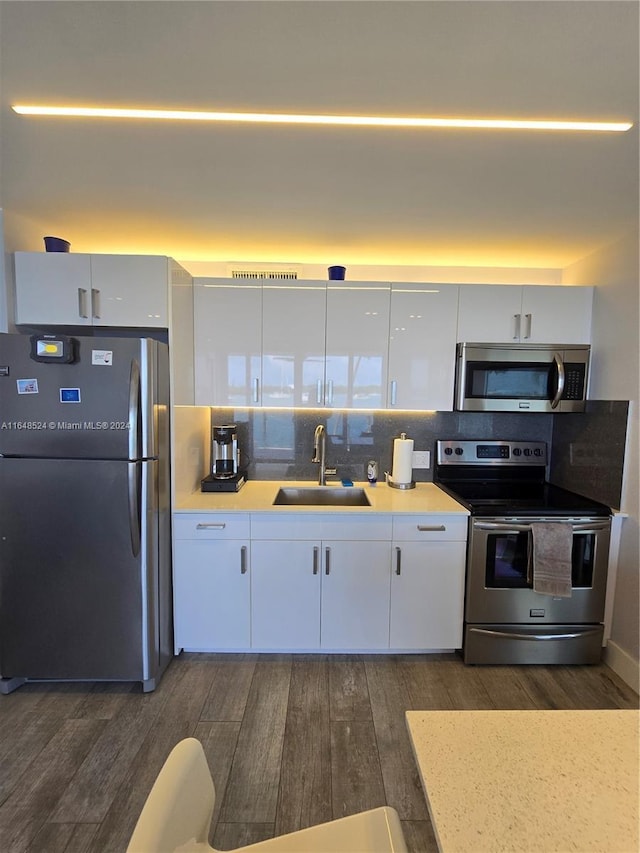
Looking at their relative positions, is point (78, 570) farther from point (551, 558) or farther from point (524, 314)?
point (524, 314)

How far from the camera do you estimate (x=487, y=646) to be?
2.15 m

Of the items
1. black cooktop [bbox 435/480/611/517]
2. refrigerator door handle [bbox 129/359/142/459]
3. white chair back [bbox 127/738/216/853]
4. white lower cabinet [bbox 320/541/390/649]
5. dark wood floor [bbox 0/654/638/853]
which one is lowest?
dark wood floor [bbox 0/654/638/853]

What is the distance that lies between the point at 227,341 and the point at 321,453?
97 centimetres

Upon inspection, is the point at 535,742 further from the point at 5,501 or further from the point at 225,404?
the point at 5,501

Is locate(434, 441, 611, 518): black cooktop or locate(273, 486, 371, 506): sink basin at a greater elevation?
locate(434, 441, 611, 518): black cooktop

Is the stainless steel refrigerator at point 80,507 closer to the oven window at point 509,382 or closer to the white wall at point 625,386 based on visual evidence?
the oven window at point 509,382

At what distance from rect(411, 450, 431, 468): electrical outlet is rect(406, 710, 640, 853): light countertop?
192 cm

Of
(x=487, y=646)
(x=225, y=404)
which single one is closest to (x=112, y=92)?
(x=225, y=404)

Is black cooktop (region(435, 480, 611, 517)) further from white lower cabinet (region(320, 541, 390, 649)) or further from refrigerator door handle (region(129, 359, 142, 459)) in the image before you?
refrigerator door handle (region(129, 359, 142, 459))

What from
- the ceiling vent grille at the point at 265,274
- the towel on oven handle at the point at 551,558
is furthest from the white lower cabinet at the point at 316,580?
the ceiling vent grille at the point at 265,274

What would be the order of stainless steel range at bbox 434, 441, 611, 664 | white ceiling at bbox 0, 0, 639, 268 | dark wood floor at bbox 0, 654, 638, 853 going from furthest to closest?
1. stainless steel range at bbox 434, 441, 611, 664
2. dark wood floor at bbox 0, 654, 638, 853
3. white ceiling at bbox 0, 0, 639, 268

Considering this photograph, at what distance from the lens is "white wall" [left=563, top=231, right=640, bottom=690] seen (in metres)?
2.04

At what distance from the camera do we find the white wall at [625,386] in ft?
6.68

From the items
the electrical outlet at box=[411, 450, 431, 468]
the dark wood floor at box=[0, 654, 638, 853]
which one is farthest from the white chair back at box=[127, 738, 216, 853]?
the electrical outlet at box=[411, 450, 431, 468]
